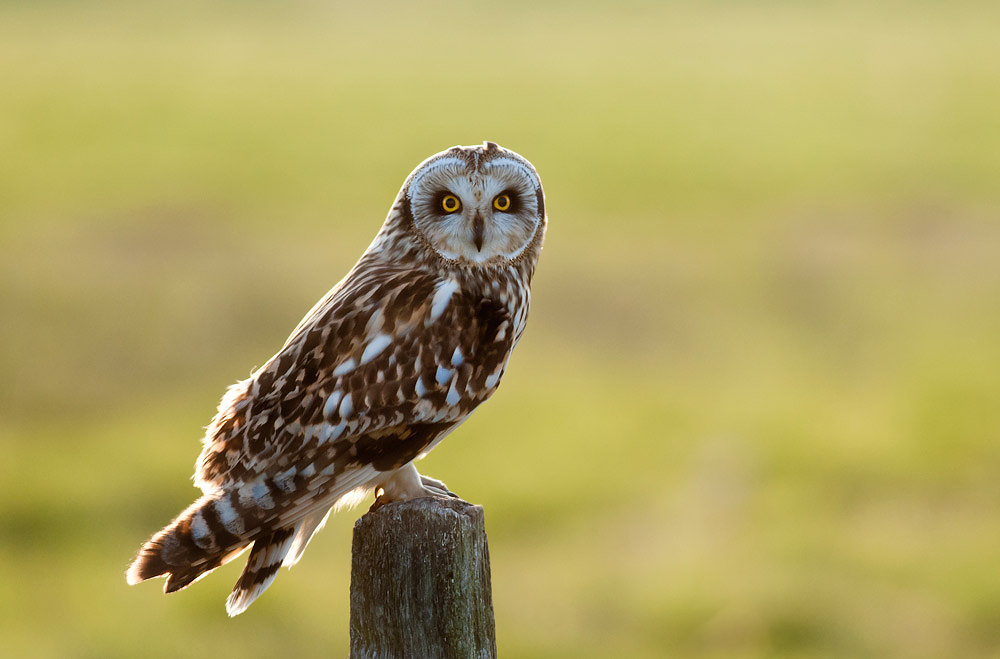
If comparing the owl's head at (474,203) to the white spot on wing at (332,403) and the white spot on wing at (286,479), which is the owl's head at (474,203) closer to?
the white spot on wing at (332,403)

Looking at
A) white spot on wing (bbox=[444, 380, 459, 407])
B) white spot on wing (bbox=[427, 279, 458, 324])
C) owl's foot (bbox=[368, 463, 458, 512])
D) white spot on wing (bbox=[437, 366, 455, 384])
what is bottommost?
owl's foot (bbox=[368, 463, 458, 512])

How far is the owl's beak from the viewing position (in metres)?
3.79

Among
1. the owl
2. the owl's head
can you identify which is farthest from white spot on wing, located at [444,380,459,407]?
the owl's head

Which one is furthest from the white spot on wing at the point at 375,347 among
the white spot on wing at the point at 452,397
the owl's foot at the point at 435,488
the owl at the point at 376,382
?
the owl's foot at the point at 435,488

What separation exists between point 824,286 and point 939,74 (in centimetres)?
1223

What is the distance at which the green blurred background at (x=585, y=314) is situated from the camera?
963cm

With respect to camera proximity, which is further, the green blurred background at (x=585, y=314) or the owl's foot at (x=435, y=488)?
the green blurred background at (x=585, y=314)

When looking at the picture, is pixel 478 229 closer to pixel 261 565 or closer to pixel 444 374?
pixel 444 374

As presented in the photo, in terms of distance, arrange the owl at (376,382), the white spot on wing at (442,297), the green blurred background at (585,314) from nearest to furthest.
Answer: the owl at (376,382), the white spot on wing at (442,297), the green blurred background at (585,314)

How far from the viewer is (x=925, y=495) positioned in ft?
39.0

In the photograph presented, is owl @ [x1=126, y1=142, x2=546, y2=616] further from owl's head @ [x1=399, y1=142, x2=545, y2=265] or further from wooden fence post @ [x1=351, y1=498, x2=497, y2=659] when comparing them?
wooden fence post @ [x1=351, y1=498, x2=497, y2=659]

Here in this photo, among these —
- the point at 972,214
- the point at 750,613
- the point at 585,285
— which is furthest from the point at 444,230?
the point at 972,214

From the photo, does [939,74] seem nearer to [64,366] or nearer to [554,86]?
[554,86]

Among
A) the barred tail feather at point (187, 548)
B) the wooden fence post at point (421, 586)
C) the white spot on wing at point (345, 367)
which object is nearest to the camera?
the wooden fence post at point (421, 586)
